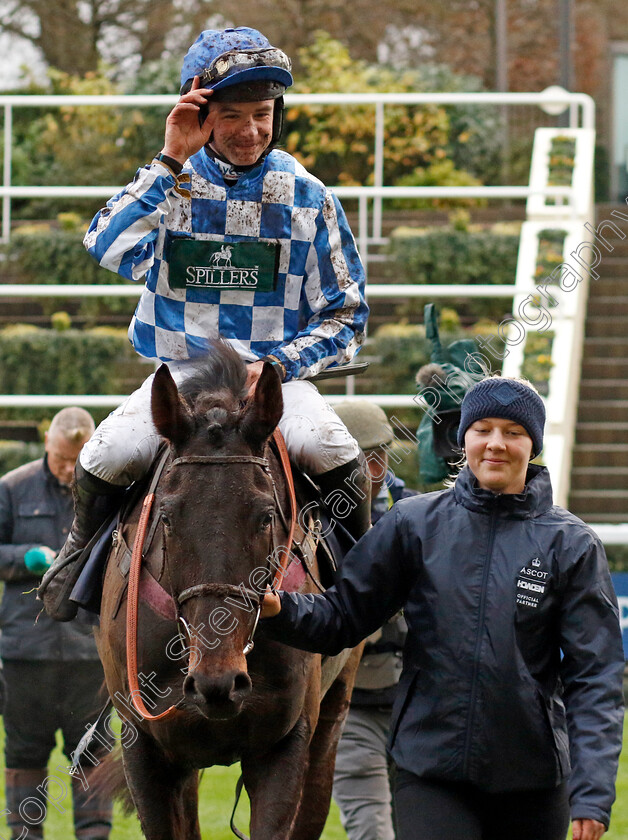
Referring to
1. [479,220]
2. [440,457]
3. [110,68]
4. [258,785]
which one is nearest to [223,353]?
[258,785]

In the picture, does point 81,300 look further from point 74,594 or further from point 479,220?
point 74,594

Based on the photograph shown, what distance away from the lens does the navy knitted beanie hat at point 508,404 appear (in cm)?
309

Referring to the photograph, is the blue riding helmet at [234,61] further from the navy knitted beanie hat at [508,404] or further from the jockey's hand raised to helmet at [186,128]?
the navy knitted beanie hat at [508,404]

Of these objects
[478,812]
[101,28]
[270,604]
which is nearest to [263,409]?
[270,604]

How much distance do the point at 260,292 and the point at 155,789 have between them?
1.46m

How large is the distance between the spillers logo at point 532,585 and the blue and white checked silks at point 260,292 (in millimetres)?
Result: 1055

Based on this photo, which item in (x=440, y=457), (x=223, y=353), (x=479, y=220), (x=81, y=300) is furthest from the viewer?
(x=479, y=220)

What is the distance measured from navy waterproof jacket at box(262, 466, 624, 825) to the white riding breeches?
1.80ft

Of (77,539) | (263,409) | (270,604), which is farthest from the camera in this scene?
(77,539)

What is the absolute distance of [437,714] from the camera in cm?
300

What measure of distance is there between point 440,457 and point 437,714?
2.18m

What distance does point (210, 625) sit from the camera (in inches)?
112

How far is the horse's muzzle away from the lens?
9.21 feet

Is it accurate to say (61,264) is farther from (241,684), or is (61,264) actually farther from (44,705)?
(241,684)
